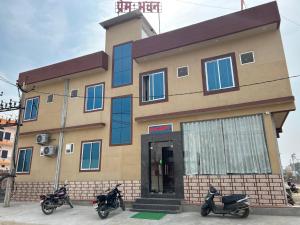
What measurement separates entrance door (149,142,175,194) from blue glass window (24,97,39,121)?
804cm

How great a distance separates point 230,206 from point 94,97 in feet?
27.6

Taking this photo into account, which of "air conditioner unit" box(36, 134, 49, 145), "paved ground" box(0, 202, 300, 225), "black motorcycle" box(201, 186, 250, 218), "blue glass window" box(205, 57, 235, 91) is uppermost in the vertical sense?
"blue glass window" box(205, 57, 235, 91)

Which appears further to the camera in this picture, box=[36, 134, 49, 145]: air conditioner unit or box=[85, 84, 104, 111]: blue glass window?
box=[36, 134, 49, 145]: air conditioner unit

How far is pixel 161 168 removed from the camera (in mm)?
10367

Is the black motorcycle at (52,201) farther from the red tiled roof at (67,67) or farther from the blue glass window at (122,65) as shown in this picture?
the red tiled roof at (67,67)

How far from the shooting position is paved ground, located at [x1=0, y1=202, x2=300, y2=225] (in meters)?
7.04

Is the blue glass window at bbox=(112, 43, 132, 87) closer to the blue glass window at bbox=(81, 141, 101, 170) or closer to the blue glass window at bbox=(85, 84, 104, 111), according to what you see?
the blue glass window at bbox=(85, 84, 104, 111)

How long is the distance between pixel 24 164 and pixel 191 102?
10039 millimetres

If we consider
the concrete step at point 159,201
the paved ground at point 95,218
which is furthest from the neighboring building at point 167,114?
the paved ground at point 95,218

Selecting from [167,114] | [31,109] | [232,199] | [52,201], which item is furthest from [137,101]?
[31,109]

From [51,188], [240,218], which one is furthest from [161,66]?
[51,188]

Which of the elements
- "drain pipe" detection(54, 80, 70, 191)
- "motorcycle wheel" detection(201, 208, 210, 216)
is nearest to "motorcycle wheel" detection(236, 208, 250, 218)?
"motorcycle wheel" detection(201, 208, 210, 216)

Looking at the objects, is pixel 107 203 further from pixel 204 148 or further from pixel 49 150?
pixel 49 150

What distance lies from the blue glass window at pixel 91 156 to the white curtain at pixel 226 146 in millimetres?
4427
